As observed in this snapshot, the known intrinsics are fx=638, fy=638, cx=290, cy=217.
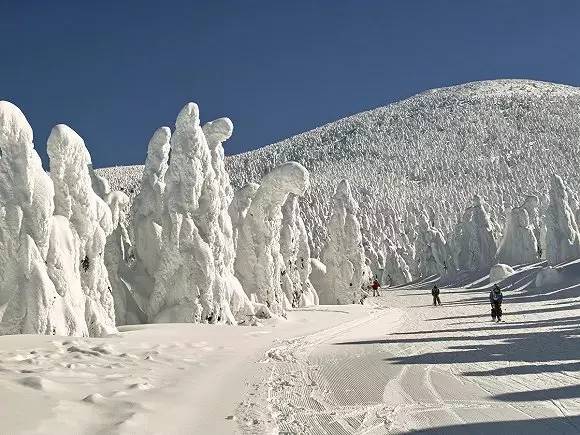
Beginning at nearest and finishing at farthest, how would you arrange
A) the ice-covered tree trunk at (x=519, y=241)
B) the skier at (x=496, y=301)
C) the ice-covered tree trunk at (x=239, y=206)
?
the skier at (x=496, y=301) < the ice-covered tree trunk at (x=239, y=206) < the ice-covered tree trunk at (x=519, y=241)

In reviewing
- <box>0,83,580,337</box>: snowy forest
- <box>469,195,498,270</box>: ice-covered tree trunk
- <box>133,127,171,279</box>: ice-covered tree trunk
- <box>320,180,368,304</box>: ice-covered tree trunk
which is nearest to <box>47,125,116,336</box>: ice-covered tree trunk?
<box>0,83,580,337</box>: snowy forest

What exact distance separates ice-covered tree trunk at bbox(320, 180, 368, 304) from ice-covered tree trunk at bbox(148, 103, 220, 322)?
1529cm

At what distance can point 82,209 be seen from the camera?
51.3 ft

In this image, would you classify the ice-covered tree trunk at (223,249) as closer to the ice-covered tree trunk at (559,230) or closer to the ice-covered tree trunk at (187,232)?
the ice-covered tree trunk at (187,232)

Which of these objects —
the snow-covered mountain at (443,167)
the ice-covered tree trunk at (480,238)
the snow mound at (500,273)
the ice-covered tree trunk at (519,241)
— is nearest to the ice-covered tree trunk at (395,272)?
the ice-covered tree trunk at (480,238)

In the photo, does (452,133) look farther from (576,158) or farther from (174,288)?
(174,288)

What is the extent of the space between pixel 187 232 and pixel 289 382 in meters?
10.2

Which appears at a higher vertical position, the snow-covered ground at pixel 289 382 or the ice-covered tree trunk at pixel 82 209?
the ice-covered tree trunk at pixel 82 209

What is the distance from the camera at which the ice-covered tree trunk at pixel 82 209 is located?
15344 mm

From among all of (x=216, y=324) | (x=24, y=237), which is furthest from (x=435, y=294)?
(x=24, y=237)

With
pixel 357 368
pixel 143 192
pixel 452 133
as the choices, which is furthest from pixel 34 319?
pixel 452 133

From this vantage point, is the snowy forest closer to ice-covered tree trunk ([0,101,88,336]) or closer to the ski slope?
ice-covered tree trunk ([0,101,88,336])

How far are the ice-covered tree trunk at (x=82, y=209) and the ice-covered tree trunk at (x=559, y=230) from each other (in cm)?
3799

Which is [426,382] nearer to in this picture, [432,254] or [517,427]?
[517,427]
